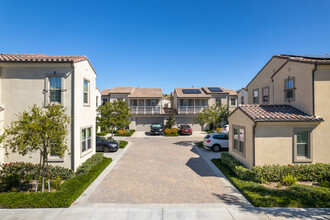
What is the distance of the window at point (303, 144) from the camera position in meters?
8.70

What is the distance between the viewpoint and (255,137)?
851 cm

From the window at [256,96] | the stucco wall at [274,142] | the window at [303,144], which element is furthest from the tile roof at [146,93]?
the window at [303,144]

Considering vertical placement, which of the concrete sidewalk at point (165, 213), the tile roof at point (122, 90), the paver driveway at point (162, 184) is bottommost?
the paver driveway at point (162, 184)

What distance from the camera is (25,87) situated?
8.86 metres

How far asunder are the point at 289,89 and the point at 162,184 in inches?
380

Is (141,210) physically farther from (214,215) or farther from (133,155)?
(133,155)

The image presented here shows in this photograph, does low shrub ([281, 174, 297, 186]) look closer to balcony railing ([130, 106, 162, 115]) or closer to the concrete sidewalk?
the concrete sidewalk

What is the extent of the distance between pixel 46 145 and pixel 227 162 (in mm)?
9643

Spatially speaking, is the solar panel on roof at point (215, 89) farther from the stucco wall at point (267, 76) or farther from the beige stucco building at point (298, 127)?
the beige stucco building at point (298, 127)

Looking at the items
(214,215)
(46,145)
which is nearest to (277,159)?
(214,215)

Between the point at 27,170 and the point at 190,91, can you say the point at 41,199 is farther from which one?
the point at 190,91

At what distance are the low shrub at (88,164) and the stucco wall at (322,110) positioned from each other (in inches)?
481

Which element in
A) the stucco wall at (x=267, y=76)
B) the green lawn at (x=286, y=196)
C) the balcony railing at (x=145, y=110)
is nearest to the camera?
the green lawn at (x=286, y=196)

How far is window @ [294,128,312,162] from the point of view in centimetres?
870
